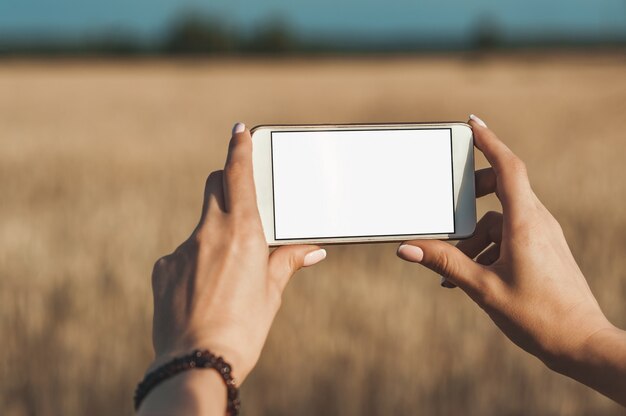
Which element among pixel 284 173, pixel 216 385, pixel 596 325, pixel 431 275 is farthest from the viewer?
pixel 431 275

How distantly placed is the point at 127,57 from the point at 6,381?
170 feet

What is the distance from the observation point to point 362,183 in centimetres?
145

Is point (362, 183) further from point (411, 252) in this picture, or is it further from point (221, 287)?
point (221, 287)

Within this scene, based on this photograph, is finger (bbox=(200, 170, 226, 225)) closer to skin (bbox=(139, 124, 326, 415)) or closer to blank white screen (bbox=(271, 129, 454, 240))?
skin (bbox=(139, 124, 326, 415))

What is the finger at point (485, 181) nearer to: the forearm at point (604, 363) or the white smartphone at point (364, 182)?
the white smartphone at point (364, 182)

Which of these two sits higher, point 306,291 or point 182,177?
point 182,177

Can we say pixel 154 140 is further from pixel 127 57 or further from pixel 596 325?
pixel 127 57

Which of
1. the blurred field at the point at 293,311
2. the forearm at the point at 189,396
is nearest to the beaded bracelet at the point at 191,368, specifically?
the forearm at the point at 189,396

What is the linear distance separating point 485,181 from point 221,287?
26.5 inches

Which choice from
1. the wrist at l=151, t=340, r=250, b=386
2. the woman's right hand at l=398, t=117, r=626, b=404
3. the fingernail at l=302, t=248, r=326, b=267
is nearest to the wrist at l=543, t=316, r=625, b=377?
the woman's right hand at l=398, t=117, r=626, b=404

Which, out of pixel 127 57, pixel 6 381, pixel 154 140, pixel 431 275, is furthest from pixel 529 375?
pixel 127 57

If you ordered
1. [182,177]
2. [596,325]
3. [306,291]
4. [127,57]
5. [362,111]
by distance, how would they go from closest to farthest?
[596,325] → [306,291] → [182,177] → [362,111] → [127,57]

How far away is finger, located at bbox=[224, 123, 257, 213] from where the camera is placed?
3.48ft

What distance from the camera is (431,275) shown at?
3.29m
